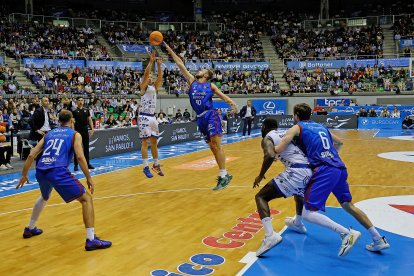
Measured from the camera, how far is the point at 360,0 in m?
43.0

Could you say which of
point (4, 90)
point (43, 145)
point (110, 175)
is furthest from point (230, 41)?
point (43, 145)

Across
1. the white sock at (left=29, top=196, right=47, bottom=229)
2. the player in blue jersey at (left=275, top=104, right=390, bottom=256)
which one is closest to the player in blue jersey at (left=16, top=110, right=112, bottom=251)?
the white sock at (left=29, top=196, right=47, bottom=229)

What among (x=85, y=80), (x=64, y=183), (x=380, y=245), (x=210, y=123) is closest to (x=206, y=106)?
(x=210, y=123)

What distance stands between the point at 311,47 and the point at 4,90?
24.9 meters

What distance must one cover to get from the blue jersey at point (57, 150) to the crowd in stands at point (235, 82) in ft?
82.4

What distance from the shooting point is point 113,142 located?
14.6 metres

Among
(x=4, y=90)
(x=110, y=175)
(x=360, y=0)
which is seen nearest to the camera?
(x=110, y=175)

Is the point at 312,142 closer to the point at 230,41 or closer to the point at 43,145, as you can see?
the point at 43,145

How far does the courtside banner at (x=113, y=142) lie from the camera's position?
45.2ft

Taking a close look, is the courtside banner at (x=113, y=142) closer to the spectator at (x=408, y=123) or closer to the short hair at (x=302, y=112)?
the short hair at (x=302, y=112)

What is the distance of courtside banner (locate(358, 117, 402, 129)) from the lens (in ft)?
85.7

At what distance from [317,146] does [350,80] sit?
28.6 m

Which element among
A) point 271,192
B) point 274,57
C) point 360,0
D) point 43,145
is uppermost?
point 360,0

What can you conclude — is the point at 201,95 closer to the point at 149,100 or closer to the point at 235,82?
the point at 149,100
